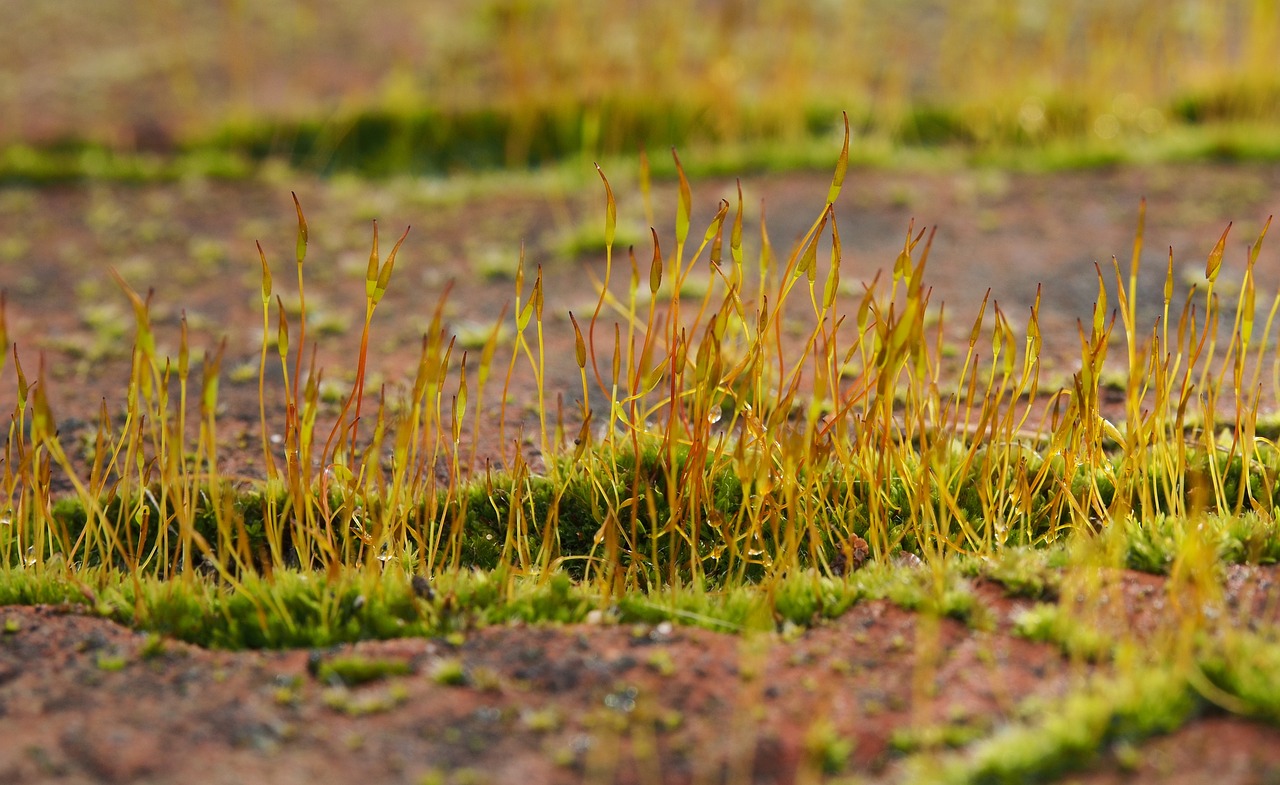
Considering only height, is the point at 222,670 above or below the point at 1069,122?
below

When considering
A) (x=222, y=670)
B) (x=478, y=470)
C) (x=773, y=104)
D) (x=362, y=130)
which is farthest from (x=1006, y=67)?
(x=222, y=670)

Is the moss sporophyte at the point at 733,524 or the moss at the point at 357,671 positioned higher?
the moss sporophyte at the point at 733,524

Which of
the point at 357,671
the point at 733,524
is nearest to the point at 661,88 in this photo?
the point at 733,524

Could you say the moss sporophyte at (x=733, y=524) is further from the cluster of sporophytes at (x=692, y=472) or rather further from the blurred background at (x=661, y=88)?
the blurred background at (x=661, y=88)

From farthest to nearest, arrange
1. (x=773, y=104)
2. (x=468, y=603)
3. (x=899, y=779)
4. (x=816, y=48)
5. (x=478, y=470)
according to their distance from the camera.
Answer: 1. (x=816, y=48)
2. (x=773, y=104)
3. (x=478, y=470)
4. (x=468, y=603)
5. (x=899, y=779)

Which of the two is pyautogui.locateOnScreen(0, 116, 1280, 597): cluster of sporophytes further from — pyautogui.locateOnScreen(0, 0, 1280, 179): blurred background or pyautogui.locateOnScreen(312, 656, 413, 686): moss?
pyautogui.locateOnScreen(0, 0, 1280, 179): blurred background

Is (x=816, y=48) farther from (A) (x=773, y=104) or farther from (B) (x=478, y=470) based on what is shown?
(B) (x=478, y=470)

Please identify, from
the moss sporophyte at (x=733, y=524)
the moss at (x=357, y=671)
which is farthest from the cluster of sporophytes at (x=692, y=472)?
the moss at (x=357, y=671)
